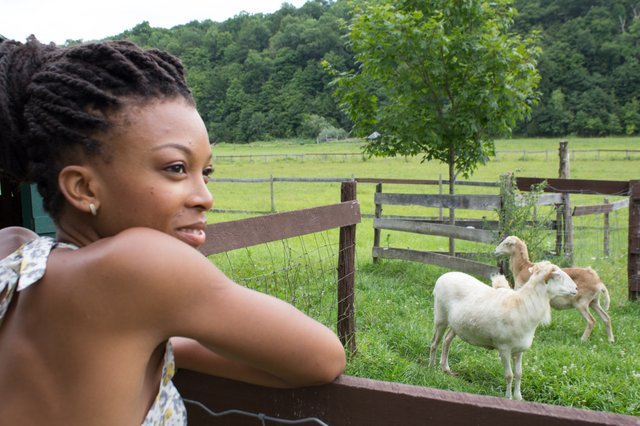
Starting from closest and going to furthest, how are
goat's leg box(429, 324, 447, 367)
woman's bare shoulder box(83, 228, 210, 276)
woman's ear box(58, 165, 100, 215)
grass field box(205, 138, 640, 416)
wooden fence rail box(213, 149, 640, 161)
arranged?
woman's bare shoulder box(83, 228, 210, 276) < woman's ear box(58, 165, 100, 215) < grass field box(205, 138, 640, 416) < goat's leg box(429, 324, 447, 367) < wooden fence rail box(213, 149, 640, 161)

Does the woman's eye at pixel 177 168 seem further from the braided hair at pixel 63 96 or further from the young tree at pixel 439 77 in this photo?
the young tree at pixel 439 77

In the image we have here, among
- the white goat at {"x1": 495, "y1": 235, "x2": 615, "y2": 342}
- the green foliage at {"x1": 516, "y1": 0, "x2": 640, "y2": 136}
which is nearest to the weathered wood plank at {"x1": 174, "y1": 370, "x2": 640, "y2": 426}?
the white goat at {"x1": 495, "y1": 235, "x2": 615, "y2": 342}

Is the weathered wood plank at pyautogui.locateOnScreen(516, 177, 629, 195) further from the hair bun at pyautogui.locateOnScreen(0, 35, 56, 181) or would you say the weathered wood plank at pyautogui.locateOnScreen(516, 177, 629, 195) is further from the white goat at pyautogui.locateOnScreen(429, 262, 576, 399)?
the hair bun at pyautogui.locateOnScreen(0, 35, 56, 181)

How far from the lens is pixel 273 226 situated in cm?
325

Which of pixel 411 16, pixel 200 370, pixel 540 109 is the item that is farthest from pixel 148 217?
pixel 540 109

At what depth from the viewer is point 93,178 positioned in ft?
2.74

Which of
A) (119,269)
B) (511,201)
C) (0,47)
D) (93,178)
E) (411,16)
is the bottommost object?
(511,201)

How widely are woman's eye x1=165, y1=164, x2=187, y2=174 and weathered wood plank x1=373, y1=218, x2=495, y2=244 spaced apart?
7188mm

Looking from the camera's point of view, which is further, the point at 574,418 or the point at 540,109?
the point at 540,109

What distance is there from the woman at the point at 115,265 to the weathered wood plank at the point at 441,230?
717cm

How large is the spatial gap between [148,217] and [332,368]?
0.38 m

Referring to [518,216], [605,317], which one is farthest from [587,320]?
[518,216]

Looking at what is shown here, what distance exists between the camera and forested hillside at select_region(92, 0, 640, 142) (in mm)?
57812

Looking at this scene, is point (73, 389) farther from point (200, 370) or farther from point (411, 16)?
point (411, 16)
